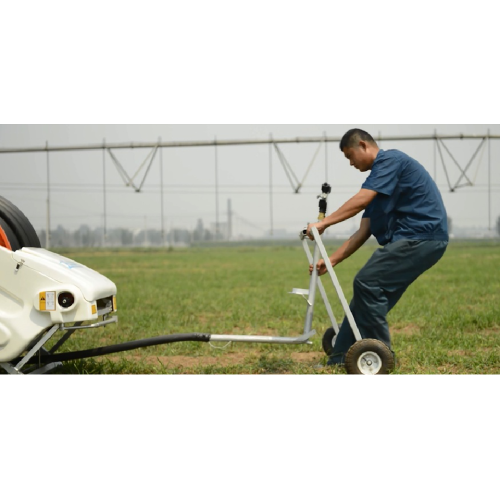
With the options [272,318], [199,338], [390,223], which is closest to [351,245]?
[390,223]

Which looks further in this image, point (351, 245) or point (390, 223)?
point (351, 245)

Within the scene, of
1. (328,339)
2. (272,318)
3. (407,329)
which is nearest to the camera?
(328,339)

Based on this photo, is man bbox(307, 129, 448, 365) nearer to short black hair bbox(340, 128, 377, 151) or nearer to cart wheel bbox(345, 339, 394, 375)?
short black hair bbox(340, 128, 377, 151)

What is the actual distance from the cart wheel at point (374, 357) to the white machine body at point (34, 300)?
1.74 meters

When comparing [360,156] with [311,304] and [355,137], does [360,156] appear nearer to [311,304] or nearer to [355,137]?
[355,137]

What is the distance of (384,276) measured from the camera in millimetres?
4117

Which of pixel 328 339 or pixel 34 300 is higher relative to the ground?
pixel 34 300

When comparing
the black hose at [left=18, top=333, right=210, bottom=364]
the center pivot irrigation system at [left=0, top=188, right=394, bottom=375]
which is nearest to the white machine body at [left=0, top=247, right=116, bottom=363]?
the center pivot irrigation system at [left=0, top=188, right=394, bottom=375]

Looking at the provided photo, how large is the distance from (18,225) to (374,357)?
2650 mm

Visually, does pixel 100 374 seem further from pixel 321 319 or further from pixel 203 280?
pixel 203 280

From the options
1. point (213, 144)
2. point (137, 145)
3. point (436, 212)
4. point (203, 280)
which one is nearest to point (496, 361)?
point (436, 212)

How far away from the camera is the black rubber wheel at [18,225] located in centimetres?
412

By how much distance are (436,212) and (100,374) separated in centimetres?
276

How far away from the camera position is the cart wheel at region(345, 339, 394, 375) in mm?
3918
